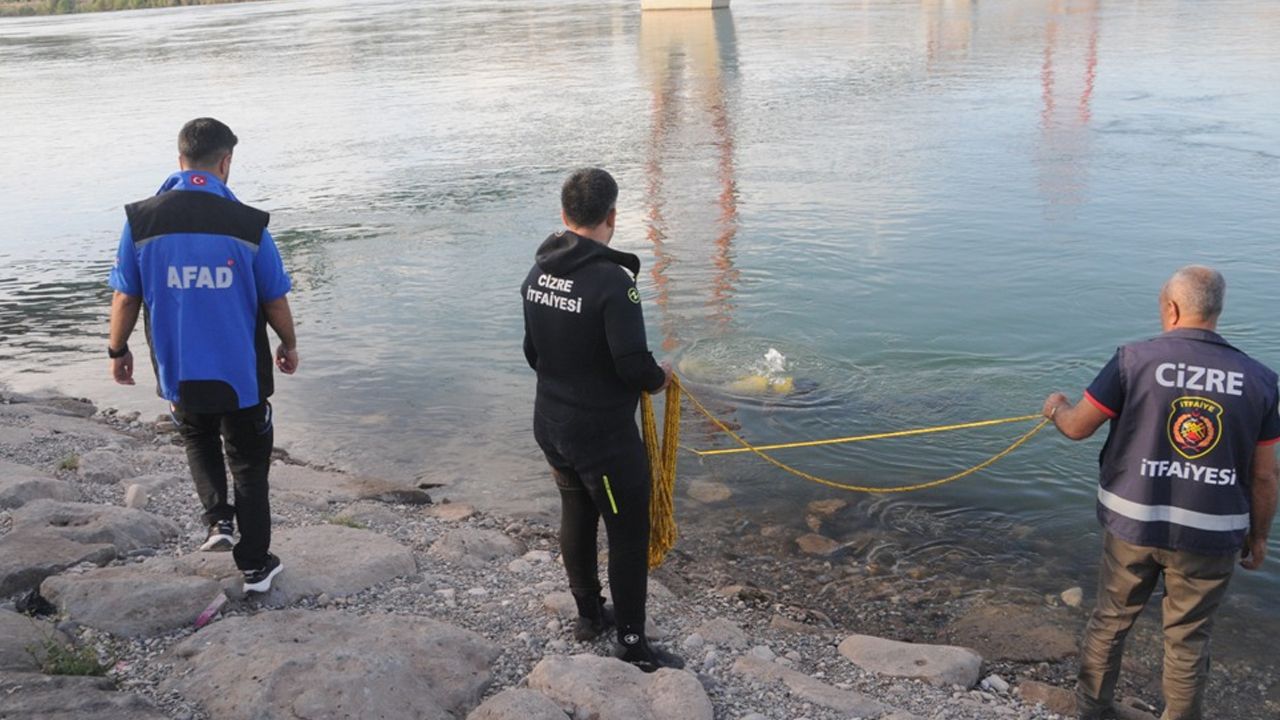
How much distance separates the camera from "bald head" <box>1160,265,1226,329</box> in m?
4.33

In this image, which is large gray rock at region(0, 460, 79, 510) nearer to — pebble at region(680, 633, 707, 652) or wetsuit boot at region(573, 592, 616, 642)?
wetsuit boot at region(573, 592, 616, 642)

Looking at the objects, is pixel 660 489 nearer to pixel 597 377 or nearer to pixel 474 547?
pixel 597 377

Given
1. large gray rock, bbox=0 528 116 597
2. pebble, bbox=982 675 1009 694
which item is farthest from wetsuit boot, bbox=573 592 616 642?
large gray rock, bbox=0 528 116 597

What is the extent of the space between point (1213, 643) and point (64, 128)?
28.5m

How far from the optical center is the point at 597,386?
451 centimetres

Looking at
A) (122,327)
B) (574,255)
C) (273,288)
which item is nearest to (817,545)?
(574,255)

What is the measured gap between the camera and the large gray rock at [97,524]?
5.61 m

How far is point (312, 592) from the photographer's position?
5270 millimetres

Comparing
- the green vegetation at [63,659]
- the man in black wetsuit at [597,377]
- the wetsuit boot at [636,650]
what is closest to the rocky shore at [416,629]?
the green vegetation at [63,659]

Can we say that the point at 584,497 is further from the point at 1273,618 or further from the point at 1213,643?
the point at 1273,618

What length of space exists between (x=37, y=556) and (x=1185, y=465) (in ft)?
15.9

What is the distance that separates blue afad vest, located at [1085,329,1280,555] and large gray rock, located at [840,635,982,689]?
1.27 m

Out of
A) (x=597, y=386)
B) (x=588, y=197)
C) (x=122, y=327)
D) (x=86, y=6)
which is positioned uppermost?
(x=86, y=6)

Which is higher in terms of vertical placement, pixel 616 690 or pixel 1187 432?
pixel 1187 432
